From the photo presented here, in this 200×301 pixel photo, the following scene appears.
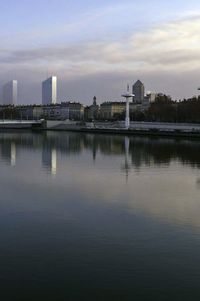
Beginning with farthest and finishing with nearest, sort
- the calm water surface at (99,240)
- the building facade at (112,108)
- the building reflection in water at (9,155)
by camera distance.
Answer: the building facade at (112,108)
the building reflection in water at (9,155)
the calm water surface at (99,240)

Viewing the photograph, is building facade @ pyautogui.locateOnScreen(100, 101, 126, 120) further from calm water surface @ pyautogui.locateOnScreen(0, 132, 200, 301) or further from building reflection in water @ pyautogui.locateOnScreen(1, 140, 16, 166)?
calm water surface @ pyautogui.locateOnScreen(0, 132, 200, 301)

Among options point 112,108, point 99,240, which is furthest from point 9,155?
Result: point 112,108

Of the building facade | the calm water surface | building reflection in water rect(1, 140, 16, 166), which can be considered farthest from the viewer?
the building facade

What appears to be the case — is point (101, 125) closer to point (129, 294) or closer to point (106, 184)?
point (106, 184)

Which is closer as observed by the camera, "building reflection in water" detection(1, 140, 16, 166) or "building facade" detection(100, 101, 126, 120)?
"building reflection in water" detection(1, 140, 16, 166)

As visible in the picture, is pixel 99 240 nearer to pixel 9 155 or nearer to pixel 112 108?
pixel 9 155

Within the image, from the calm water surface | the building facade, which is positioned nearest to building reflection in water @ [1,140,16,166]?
the calm water surface

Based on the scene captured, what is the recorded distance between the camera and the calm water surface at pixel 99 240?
419 centimetres

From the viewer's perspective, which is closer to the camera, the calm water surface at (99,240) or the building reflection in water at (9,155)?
the calm water surface at (99,240)

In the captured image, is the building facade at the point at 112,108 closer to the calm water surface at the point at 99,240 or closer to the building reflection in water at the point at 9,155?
the building reflection in water at the point at 9,155

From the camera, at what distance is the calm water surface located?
4.19 m

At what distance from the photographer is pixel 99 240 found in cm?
564

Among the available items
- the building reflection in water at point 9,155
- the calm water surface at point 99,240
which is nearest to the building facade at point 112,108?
the building reflection in water at point 9,155

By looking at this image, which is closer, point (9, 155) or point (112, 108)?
point (9, 155)
